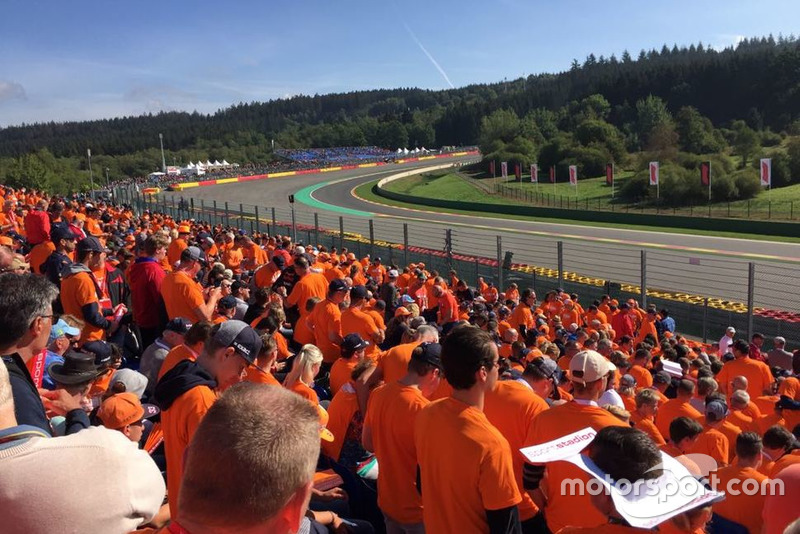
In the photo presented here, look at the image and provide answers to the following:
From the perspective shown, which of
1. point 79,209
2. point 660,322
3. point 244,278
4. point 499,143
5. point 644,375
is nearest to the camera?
point 644,375

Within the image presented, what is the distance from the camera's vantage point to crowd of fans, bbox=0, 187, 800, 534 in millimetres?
1635

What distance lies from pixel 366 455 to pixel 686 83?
122193mm

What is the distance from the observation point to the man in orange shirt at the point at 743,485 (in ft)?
13.8

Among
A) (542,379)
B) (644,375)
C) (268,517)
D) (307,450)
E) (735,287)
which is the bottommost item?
(735,287)

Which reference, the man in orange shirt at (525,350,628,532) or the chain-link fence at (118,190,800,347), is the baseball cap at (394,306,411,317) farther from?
the chain-link fence at (118,190,800,347)

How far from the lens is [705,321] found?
15.1 m

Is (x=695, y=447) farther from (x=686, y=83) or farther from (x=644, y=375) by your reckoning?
(x=686, y=83)

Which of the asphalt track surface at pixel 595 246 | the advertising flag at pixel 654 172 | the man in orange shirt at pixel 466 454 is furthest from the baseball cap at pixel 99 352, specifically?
the advertising flag at pixel 654 172

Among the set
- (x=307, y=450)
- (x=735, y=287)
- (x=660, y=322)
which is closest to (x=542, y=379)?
(x=307, y=450)

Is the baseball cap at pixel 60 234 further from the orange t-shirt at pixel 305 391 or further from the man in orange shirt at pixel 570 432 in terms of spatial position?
the man in orange shirt at pixel 570 432

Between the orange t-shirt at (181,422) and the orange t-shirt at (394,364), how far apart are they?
A: 1552mm

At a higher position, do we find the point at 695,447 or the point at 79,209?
the point at 79,209

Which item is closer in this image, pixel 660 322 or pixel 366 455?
pixel 366 455

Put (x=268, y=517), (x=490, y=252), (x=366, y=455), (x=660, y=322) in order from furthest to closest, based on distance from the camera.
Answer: (x=490, y=252) → (x=660, y=322) → (x=366, y=455) → (x=268, y=517)
